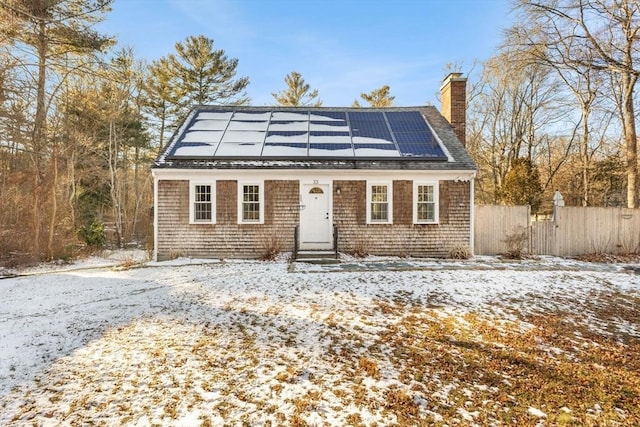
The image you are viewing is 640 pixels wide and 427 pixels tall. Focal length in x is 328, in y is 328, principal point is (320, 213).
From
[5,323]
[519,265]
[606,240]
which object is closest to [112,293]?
[5,323]

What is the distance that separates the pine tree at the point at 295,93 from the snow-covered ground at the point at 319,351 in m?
22.9

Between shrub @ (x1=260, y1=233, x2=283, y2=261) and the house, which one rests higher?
the house

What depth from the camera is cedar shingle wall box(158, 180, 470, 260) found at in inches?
439

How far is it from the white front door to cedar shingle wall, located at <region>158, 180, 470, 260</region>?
25cm

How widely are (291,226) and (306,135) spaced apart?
3692mm

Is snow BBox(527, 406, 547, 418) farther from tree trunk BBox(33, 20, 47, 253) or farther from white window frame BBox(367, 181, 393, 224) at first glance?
tree trunk BBox(33, 20, 47, 253)

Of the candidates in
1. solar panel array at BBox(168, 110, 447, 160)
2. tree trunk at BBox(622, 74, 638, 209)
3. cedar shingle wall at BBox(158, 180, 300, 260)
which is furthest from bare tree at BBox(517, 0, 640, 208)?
cedar shingle wall at BBox(158, 180, 300, 260)

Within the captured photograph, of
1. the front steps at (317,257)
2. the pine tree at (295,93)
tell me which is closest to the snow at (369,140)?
the front steps at (317,257)

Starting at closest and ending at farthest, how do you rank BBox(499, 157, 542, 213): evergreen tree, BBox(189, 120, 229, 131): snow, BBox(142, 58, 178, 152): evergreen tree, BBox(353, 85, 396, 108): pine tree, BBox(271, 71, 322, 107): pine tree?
BBox(189, 120, 229, 131): snow, BBox(499, 157, 542, 213): evergreen tree, BBox(142, 58, 178, 152): evergreen tree, BBox(271, 71, 322, 107): pine tree, BBox(353, 85, 396, 108): pine tree

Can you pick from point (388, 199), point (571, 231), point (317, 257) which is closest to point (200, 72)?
point (388, 199)

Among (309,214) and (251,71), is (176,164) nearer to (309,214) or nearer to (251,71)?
(309,214)

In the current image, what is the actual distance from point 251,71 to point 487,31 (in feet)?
52.2

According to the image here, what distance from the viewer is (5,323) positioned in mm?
5375

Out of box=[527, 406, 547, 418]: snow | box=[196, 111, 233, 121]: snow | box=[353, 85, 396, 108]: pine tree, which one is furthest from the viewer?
box=[353, 85, 396, 108]: pine tree
